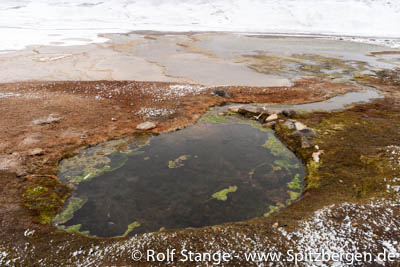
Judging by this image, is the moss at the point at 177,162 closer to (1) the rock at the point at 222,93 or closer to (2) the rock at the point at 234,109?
(2) the rock at the point at 234,109

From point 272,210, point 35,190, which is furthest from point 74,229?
point 272,210

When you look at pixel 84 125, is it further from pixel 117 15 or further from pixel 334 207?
pixel 117 15

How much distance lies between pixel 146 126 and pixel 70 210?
7.60m

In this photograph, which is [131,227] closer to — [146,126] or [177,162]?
[177,162]

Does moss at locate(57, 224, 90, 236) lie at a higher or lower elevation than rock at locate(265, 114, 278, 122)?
lower

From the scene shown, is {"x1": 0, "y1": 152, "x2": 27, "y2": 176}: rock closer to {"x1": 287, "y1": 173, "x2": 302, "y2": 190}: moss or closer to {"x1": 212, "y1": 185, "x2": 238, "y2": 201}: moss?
{"x1": 212, "y1": 185, "x2": 238, "y2": 201}: moss

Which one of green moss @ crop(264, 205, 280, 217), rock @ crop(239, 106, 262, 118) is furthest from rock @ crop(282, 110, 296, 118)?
green moss @ crop(264, 205, 280, 217)

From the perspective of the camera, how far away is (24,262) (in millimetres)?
7215

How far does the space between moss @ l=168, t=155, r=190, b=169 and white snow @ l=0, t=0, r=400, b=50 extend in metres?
80.2

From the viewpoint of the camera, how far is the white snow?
89.7 m

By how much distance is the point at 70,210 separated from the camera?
9.75 metres

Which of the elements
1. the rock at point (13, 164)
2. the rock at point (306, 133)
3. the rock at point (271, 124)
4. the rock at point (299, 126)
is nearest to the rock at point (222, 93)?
the rock at point (271, 124)

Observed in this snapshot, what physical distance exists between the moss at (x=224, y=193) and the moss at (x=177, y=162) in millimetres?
2806

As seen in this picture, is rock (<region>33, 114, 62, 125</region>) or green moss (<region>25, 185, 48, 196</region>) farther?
rock (<region>33, 114, 62, 125</region>)
